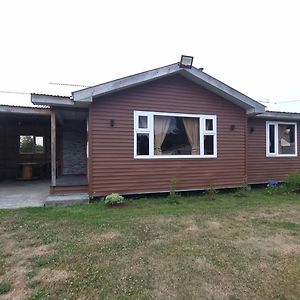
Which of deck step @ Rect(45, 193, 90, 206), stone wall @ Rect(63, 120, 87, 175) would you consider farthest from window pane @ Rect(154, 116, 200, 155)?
stone wall @ Rect(63, 120, 87, 175)

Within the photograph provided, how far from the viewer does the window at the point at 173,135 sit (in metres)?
7.68

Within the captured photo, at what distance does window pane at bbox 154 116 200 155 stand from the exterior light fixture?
155cm

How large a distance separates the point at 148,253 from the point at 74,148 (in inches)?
359

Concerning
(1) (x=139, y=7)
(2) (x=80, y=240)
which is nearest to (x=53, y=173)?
(2) (x=80, y=240)

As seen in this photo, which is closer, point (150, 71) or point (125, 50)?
point (150, 71)

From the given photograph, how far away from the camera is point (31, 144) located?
1292 cm

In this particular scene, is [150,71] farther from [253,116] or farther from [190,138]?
[253,116]

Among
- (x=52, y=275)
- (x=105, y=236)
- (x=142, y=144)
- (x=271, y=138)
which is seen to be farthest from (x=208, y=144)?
(x=52, y=275)

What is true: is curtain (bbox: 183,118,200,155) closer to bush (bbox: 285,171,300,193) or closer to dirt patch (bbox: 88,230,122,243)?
bush (bbox: 285,171,300,193)

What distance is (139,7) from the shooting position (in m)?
12.0

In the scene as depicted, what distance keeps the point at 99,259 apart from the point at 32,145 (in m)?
10.8

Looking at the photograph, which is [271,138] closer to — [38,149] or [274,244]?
[274,244]

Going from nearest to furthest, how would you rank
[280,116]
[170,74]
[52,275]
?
[52,275] → [170,74] → [280,116]

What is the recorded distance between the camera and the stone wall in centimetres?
1187
